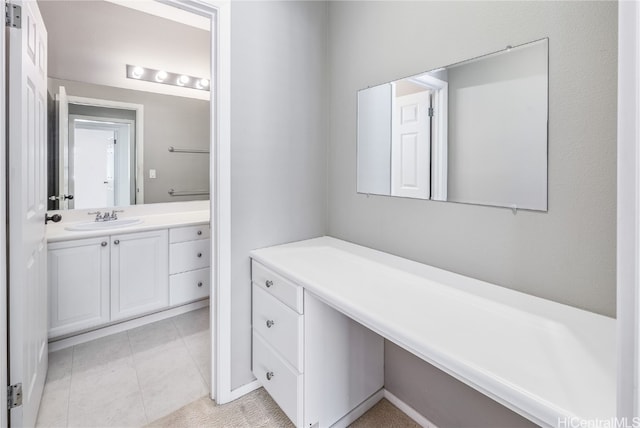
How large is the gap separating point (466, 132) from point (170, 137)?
8.58 feet

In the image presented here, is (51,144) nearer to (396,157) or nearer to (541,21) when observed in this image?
Answer: (396,157)

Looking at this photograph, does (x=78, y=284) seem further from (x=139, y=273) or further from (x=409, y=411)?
(x=409, y=411)

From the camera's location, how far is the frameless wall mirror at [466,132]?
1111 mm

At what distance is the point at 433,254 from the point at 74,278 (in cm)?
229

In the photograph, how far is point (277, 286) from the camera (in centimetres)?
148

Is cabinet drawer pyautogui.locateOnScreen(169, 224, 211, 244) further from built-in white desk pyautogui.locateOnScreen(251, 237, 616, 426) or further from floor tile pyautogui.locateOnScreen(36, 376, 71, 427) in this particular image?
built-in white desk pyautogui.locateOnScreen(251, 237, 616, 426)

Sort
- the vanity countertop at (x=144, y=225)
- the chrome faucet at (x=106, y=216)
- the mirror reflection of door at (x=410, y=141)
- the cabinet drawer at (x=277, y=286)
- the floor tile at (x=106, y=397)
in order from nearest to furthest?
the cabinet drawer at (x=277, y=286) → the mirror reflection of door at (x=410, y=141) → the floor tile at (x=106, y=397) → the vanity countertop at (x=144, y=225) → the chrome faucet at (x=106, y=216)

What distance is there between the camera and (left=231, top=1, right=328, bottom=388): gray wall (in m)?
1.66

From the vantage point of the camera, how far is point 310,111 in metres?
1.93

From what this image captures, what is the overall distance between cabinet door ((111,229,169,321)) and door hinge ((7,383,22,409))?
1111 millimetres

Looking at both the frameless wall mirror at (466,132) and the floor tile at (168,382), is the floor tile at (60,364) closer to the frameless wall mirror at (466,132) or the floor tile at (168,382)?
the floor tile at (168,382)

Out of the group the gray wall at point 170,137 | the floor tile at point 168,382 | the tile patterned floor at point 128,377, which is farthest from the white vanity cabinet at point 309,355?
the gray wall at point 170,137

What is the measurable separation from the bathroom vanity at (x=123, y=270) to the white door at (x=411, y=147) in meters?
1.79

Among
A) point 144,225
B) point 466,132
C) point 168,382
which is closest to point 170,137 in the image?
point 144,225
